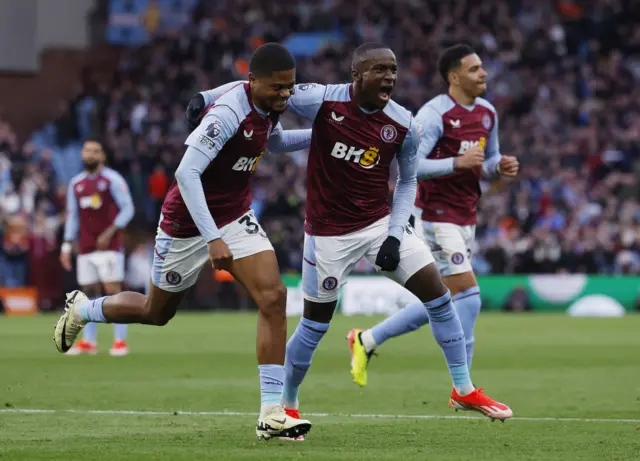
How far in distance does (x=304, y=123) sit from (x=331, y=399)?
19397 mm

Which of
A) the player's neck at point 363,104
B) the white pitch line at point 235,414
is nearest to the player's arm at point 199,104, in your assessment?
the player's neck at point 363,104

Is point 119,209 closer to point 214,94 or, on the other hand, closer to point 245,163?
point 214,94

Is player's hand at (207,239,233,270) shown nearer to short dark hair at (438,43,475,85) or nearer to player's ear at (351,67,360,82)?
player's ear at (351,67,360,82)

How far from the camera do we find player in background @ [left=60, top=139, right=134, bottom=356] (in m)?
16.4

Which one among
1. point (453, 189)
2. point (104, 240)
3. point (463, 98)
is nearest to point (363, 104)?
point (453, 189)

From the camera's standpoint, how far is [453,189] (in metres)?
11.1

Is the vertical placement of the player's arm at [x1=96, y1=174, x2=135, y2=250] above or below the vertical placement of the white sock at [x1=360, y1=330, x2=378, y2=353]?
above

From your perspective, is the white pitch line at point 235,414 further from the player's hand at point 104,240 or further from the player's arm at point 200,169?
the player's hand at point 104,240

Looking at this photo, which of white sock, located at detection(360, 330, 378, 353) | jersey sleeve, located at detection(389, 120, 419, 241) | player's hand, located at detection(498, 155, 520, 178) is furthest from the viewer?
white sock, located at detection(360, 330, 378, 353)

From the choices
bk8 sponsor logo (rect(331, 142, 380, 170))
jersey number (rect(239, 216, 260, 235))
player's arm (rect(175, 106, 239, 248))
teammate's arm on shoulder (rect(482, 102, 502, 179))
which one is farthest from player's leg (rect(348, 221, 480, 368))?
player's arm (rect(175, 106, 239, 248))

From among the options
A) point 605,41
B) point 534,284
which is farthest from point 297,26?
point 534,284

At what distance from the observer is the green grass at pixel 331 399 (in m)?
7.56

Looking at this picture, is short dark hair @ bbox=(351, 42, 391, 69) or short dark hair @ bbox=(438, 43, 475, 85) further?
short dark hair @ bbox=(438, 43, 475, 85)

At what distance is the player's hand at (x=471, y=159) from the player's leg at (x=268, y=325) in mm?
2718
